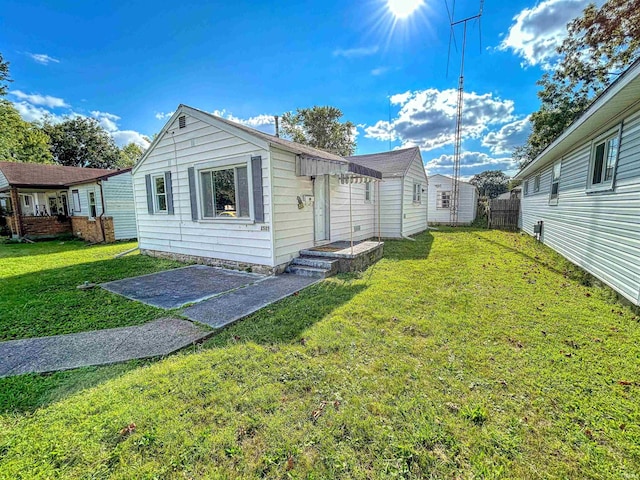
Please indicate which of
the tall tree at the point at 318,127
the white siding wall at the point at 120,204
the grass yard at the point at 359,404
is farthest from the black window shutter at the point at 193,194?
the tall tree at the point at 318,127

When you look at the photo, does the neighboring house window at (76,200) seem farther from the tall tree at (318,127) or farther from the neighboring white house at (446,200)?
the neighboring white house at (446,200)

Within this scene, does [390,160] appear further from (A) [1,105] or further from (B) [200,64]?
(A) [1,105]

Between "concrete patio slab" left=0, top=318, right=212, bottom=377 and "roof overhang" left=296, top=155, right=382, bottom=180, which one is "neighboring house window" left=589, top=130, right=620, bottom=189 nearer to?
"roof overhang" left=296, top=155, right=382, bottom=180

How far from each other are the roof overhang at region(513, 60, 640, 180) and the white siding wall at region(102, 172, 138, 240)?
54.2 ft

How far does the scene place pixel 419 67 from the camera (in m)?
12.2

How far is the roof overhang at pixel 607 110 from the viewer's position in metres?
3.74

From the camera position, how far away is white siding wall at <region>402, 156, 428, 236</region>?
41.5 ft

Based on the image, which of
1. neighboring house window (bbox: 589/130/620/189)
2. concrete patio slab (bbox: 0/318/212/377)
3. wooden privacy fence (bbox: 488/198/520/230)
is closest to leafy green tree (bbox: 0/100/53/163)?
concrete patio slab (bbox: 0/318/212/377)

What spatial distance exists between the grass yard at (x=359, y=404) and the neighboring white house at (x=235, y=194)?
3087mm

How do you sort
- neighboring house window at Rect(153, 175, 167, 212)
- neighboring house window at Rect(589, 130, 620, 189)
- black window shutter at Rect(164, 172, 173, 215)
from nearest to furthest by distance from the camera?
neighboring house window at Rect(589, 130, 620, 189)
black window shutter at Rect(164, 172, 173, 215)
neighboring house window at Rect(153, 175, 167, 212)

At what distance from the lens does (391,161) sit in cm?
1333

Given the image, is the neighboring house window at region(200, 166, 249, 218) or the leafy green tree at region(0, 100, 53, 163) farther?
the leafy green tree at region(0, 100, 53, 163)

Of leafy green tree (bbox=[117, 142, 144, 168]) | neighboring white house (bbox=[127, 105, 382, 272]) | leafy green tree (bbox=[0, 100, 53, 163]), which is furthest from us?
leafy green tree (bbox=[117, 142, 144, 168])

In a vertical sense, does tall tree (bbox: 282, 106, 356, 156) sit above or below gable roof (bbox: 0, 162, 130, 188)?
above
